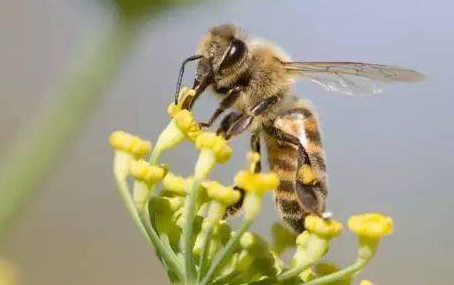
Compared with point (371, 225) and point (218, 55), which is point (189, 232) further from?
point (218, 55)

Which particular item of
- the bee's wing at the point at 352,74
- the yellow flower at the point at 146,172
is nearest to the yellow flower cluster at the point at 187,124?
the yellow flower at the point at 146,172

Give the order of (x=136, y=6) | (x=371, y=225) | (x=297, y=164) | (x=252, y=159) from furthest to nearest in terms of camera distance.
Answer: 1. (x=297, y=164)
2. (x=252, y=159)
3. (x=371, y=225)
4. (x=136, y=6)

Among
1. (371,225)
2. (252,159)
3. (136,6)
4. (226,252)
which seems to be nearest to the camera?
(136,6)

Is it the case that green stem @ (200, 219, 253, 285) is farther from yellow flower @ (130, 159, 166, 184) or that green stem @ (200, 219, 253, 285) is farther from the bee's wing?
the bee's wing

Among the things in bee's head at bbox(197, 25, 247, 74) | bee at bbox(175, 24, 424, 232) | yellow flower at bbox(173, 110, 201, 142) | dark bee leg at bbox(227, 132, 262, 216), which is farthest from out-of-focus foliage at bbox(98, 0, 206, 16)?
bee's head at bbox(197, 25, 247, 74)

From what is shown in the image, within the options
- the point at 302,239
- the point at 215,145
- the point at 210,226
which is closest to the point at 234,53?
the point at 215,145

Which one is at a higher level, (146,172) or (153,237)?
(146,172)

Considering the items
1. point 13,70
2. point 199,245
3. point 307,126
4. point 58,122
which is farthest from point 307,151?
point 13,70
